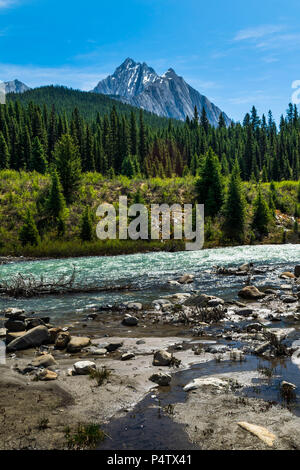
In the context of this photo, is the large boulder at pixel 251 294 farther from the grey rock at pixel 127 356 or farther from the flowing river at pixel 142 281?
the grey rock at pixel 127 356

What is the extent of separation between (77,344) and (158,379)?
317cm

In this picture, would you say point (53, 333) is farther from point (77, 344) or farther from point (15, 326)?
point (15, 326)

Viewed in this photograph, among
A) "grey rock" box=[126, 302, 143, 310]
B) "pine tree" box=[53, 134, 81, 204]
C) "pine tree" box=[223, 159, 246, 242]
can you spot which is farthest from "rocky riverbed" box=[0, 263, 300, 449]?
"pine tree" box=[53, 134, 81, 204]

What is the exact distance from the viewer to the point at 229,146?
13188cm

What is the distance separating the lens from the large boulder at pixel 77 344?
8.88 meters

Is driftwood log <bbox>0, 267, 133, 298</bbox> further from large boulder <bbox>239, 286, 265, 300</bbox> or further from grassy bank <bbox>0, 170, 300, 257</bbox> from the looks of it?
grassy bank <bbox>0, 170, 300, 257</bbox>

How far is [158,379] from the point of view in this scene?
21.8ft

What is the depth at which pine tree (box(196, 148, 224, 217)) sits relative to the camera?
171ft

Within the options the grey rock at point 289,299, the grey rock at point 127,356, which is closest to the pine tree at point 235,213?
the grey rock at point 289,299

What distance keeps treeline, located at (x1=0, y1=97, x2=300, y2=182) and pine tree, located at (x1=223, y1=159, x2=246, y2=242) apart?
40.4m

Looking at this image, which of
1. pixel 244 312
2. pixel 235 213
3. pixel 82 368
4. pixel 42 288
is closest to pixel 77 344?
pixel 82 368

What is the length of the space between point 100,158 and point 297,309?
280ft
